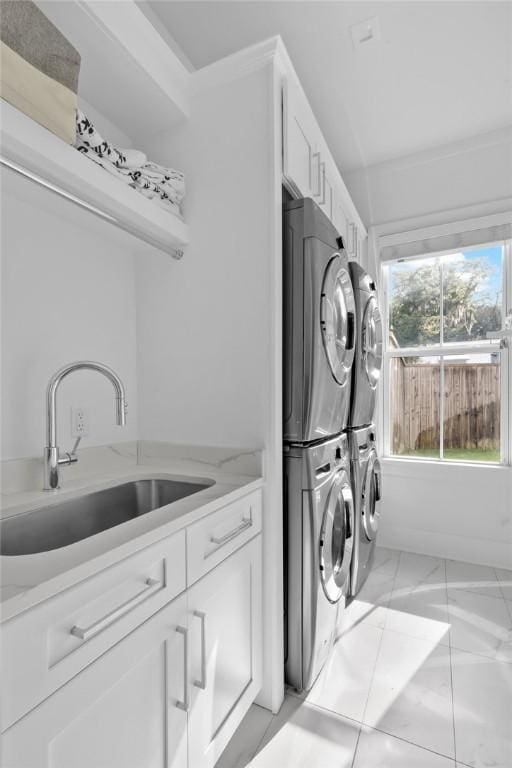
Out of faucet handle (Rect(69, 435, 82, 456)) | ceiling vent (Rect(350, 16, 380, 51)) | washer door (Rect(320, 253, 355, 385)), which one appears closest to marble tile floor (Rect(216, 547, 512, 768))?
faucet handle (Rect(69, 435, 82, 456))

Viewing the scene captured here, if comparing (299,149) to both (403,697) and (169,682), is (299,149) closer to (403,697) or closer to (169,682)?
(169,682)

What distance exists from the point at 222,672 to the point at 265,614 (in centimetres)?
29

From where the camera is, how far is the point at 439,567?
259 cm

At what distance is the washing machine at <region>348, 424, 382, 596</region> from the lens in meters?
2.01

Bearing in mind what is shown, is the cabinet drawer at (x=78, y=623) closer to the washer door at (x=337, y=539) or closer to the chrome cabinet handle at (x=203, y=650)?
the chrome cabinet handle at (x=203, y=650)

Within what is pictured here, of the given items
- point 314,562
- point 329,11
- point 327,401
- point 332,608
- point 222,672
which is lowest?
point 332,608

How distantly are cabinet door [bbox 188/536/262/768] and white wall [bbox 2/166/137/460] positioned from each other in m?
0.71

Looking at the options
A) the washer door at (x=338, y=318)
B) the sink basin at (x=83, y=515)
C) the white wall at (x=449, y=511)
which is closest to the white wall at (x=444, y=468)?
the white wall at (x=449, y=511)

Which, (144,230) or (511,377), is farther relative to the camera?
(511,377)

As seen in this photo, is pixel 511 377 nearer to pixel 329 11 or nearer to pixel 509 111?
pixel 509 111

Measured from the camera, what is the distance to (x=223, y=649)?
1.14 metres

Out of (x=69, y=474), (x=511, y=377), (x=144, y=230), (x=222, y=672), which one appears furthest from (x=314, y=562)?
(x=511, y=377)

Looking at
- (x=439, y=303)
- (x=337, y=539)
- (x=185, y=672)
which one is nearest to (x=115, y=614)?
(x=185, y=672)

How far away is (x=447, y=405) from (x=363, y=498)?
118cm
